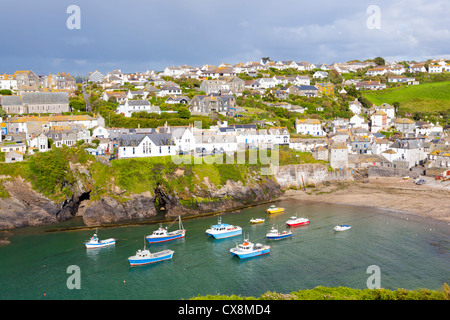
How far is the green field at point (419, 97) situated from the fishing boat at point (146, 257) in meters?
81.0

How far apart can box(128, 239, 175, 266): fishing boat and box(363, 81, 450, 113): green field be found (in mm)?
80983

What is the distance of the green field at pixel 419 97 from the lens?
96938 millimetres

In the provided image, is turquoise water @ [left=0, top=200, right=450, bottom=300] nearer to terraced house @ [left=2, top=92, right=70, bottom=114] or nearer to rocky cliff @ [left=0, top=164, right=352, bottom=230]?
rocky cliff @ [left=0, top=164, right=352, bottom=230]

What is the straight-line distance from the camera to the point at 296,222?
4319 centimetres

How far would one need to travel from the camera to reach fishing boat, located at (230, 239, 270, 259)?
115 feet

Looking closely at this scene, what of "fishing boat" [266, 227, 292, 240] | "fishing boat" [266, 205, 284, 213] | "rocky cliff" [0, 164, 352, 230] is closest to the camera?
"fishing boat" [266, 227, 292, 240]

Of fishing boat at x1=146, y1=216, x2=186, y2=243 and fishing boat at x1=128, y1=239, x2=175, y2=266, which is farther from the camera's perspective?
fishing boat at x1=146, y1=216, x2=186, y2=243

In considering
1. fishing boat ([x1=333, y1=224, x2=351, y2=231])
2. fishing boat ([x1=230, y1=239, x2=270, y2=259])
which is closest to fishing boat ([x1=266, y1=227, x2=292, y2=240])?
fishing boat ([x1=230, y1=239, x2=270, y2=259])

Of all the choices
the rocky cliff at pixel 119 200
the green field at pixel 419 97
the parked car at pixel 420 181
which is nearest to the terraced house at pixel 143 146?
the rocky cliff at pixel 119 200

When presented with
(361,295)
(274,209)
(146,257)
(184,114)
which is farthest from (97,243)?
(184,114)
